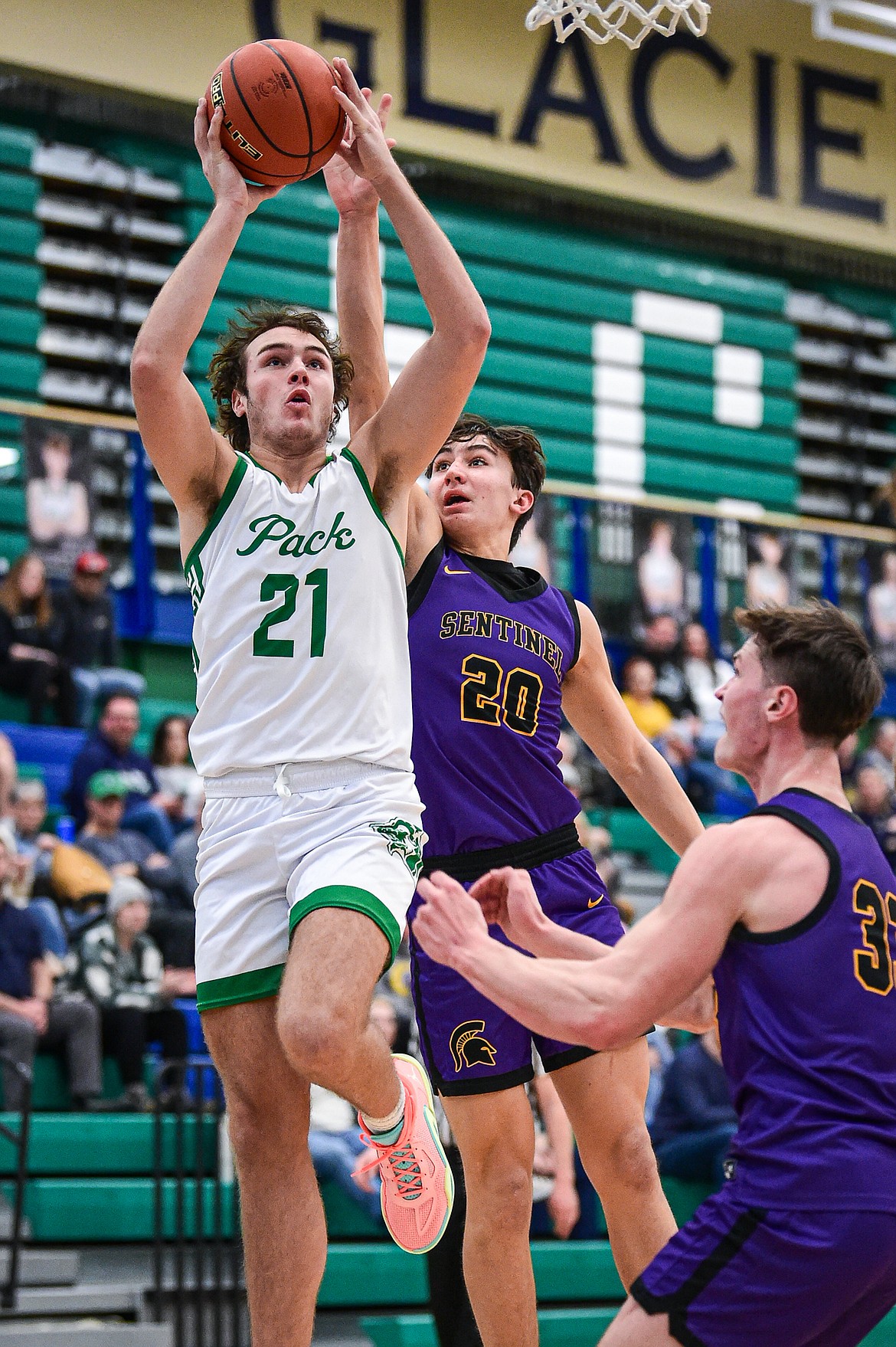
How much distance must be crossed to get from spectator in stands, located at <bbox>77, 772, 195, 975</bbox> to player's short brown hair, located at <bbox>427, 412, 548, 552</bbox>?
172 inches

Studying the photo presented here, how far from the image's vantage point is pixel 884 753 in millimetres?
14070

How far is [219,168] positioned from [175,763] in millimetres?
6620

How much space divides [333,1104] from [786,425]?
1052cm

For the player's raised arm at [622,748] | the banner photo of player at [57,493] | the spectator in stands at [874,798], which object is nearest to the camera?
the player's raised arm at [622,748]

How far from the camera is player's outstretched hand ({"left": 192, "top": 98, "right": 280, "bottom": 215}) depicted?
4.16m

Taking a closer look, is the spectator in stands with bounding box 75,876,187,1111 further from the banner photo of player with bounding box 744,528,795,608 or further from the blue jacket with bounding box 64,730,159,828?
the banner photo of player with bounding box 744,528,795,608

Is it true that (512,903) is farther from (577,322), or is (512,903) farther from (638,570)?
(577,322)

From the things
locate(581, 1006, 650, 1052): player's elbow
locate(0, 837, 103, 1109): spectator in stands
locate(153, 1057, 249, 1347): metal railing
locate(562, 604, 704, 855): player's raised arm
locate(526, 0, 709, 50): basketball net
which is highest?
locate(526, 0, 709, 50): basketball net

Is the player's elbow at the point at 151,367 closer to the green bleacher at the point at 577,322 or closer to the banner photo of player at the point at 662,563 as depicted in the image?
the banner photo of player at the point at 662,563

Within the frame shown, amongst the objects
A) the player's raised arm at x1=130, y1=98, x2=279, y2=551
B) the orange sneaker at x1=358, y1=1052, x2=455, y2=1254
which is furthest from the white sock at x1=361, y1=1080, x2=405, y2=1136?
the player's raised arm at x1=130, y1=98, x2=279, y2=551

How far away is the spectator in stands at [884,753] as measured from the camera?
1342 centimetres

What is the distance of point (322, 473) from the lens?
4.22 meters

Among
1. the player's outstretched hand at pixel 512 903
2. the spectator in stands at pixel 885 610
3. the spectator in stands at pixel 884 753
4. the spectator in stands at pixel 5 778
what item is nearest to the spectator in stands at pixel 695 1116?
the spectator in stands at pixel 5 778

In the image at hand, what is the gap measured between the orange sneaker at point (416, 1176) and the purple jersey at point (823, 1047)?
1.30 meters
